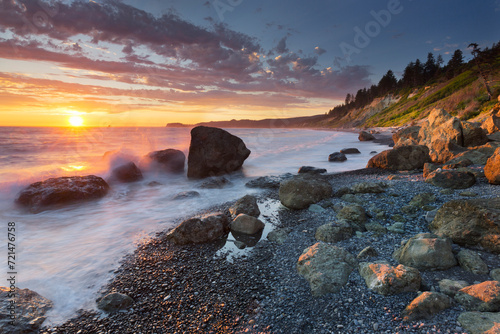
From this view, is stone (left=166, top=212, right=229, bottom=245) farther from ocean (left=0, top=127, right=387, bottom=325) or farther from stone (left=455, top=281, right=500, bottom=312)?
stone (left=455, top=281, right=500, bottom=312)

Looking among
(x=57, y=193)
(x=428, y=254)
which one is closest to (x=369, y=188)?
(x=428, y=254)

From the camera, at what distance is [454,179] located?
8.62m

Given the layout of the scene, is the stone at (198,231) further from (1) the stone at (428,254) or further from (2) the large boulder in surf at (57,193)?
(2) the large boulder in surf at (57,193)

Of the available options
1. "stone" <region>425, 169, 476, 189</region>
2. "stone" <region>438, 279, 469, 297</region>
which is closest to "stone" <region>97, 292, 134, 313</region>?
"stone" <region>438, 279, 469, 297</region>

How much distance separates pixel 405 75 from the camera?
9519 centimetres

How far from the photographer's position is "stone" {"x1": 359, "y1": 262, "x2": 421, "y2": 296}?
418cm

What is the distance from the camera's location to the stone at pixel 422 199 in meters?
7.61

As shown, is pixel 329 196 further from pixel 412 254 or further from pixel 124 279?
pixel 124 279

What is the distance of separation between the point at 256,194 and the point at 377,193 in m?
5.73

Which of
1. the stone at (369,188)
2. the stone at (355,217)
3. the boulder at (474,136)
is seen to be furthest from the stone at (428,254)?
the boulder at (474,136)

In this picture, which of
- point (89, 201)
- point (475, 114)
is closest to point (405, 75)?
point (475, 114)

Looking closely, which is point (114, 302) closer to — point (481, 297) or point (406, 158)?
point (481, 297)

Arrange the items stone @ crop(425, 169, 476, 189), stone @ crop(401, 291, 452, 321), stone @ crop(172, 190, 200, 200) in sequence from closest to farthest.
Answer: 1. stone @ crop(401, 291, 452, 321)
2. stone @ crop(425, 169, 476, 189)
3. stone @ crop(172, 190, 200, 200)

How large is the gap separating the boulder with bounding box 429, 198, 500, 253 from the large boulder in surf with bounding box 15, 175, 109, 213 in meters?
15.1
